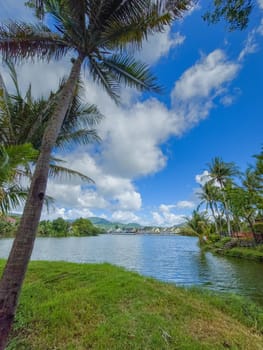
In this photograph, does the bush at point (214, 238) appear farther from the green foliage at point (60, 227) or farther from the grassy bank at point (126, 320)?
the green foliage at point (60, 227)

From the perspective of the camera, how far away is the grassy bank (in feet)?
10.1

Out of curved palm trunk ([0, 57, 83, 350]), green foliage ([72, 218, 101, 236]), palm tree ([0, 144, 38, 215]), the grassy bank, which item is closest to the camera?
curved palm trunk ([0, 57, 83, 350])

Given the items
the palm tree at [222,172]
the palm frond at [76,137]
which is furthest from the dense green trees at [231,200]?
the palm frond at [76,137]

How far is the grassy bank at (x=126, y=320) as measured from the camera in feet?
10.1

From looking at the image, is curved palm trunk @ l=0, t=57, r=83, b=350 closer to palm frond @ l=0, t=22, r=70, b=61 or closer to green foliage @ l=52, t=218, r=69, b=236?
palm frond @ l=0, t=22, r=70, b=61

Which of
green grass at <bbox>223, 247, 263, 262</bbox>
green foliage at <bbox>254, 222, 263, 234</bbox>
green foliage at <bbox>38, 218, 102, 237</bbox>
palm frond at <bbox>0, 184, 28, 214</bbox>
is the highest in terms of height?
green foliage at <bbox>38, 218, 102, 237</bbox>

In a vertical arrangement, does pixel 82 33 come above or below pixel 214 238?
above

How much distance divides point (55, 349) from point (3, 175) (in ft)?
7.92

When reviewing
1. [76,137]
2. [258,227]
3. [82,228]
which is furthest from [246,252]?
[82,228]

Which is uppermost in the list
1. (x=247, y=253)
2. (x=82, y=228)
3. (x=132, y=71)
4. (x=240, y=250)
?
(x=82, y=228)

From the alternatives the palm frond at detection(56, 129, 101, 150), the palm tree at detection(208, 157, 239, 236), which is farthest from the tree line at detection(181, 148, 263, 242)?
the palm frond at detection(56, 129, 101, 150)

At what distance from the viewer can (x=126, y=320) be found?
3.55 m

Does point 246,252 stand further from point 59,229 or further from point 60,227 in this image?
point 60,227

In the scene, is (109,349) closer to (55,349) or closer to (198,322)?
(55,349)
